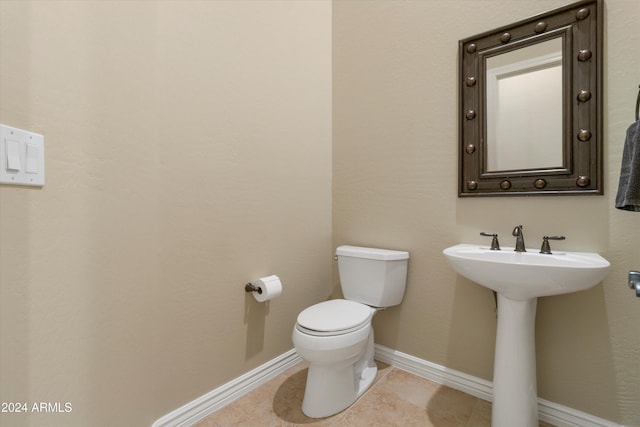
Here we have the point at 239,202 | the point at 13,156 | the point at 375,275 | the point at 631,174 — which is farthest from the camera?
the point at 375,275

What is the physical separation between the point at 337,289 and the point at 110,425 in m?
1.34

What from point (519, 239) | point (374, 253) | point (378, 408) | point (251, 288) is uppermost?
point (519, 239)

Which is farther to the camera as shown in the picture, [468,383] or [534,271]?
[468,383]

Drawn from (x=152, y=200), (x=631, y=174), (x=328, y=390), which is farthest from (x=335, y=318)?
(x=631, y=174)

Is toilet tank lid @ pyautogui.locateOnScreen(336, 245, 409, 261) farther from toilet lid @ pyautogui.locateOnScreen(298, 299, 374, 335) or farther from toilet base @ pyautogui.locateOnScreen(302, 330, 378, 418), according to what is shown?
toilet base @ pyautogui.locateOnScreen(302, 330, 378, 418)

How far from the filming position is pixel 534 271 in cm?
97

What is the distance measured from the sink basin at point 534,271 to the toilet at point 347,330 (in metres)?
0.46

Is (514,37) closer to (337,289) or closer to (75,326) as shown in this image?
(337,289)

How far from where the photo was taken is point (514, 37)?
1337 millimetres

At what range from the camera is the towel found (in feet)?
2.70

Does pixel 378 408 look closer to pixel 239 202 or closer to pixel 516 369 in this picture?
pixel 516 369

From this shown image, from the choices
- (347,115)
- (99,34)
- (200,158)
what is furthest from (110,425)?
(347,115)

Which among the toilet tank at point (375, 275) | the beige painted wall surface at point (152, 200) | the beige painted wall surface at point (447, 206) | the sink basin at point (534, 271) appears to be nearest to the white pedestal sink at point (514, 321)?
the sink basin at point (534, 271)

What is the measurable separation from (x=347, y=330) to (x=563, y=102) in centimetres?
135
